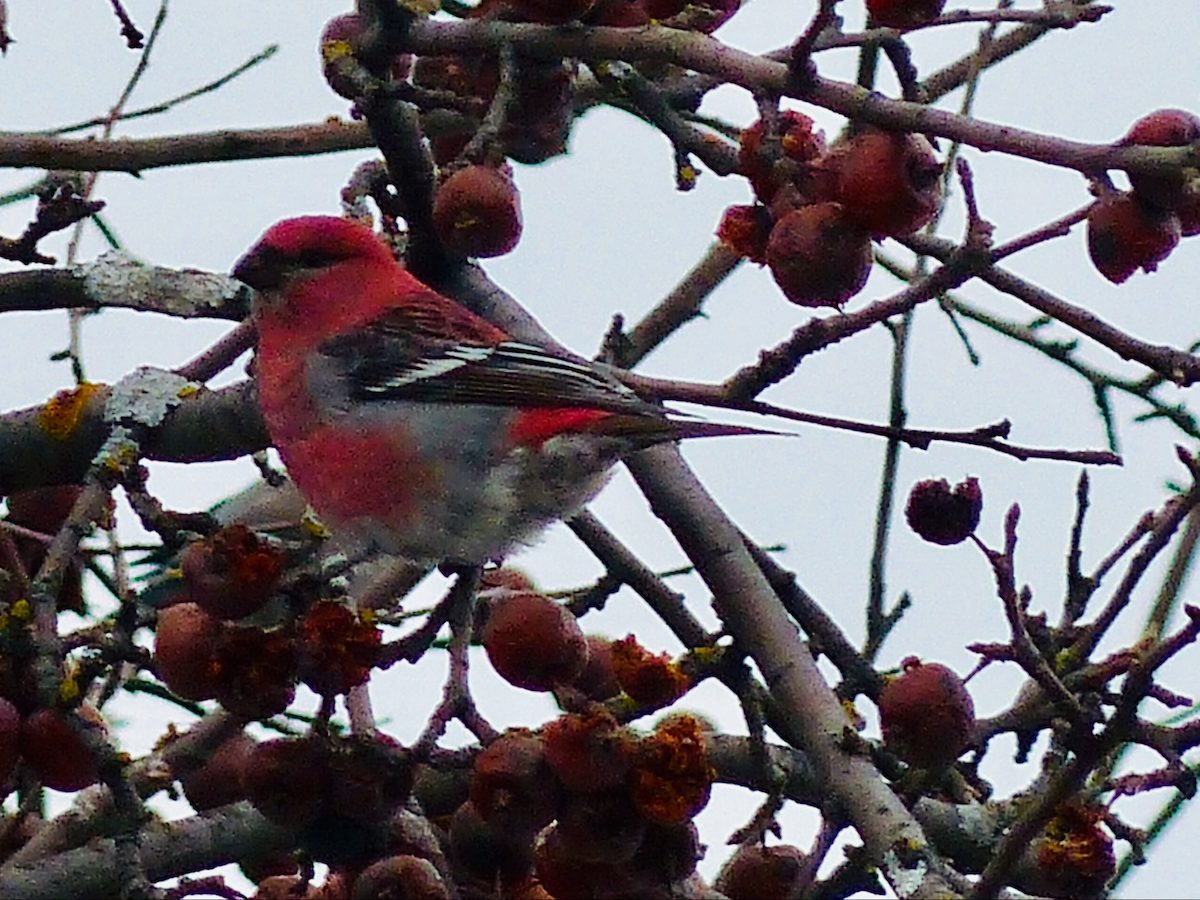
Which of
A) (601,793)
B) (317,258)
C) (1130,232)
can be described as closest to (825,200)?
(1130,232)

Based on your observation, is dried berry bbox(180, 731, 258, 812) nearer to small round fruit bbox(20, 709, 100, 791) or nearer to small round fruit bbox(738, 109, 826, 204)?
small round fruit bbox(20, 709, 100, 791)

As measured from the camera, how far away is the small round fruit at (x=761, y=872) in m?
1.96

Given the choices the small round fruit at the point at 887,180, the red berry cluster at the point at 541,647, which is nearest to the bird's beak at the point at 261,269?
the red berry cluster at the point at 541,647

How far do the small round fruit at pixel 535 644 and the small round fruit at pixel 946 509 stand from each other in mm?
464

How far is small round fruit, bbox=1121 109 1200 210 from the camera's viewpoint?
1715mm

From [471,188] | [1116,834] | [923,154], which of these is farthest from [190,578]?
[1116,834]

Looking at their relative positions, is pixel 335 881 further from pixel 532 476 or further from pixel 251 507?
pixel 251 507

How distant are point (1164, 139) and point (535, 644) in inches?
32.3

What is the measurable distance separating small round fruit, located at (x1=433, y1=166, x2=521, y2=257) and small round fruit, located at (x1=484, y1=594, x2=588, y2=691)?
522 millimetres

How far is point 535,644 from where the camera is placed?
1.91m

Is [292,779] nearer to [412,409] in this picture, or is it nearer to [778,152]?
[778,152]

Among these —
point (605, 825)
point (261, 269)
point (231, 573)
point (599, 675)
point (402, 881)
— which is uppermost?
point (261, 269)

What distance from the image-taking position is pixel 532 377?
268 cm

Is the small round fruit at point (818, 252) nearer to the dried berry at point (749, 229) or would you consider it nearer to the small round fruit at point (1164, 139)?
the dried berry at point (749, 229)
